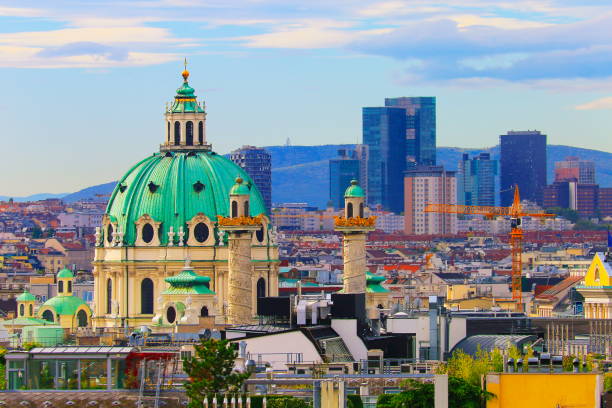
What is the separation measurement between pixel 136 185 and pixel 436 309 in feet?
114

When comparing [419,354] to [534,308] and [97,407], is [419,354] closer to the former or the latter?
[97,407]

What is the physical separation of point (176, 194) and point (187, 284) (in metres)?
8.10

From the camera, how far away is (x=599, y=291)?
12338cm

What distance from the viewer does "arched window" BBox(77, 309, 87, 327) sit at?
139 metres

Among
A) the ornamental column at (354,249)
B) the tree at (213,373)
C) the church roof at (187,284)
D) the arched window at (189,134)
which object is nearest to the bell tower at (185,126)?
the arched window at (189,134)

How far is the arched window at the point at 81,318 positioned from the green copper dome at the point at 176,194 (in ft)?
19.7

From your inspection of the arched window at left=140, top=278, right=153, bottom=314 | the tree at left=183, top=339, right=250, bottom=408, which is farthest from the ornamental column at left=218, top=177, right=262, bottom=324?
the tree at left=183, top=339, right=250, bottom=408

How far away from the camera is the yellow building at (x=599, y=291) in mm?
121000

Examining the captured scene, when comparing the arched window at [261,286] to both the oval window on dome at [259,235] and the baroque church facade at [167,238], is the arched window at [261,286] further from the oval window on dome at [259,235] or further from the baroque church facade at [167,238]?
the oval window on dome at [259,235]

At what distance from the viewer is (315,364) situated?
77.0m

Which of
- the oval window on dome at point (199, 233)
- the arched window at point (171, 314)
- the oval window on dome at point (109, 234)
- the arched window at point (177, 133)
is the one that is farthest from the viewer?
the arched window at point (177, 133)

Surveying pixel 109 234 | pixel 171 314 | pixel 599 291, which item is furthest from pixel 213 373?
pixel 109 234

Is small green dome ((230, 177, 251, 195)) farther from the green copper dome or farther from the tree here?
the tree

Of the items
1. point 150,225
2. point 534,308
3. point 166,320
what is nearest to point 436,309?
point 166,320
